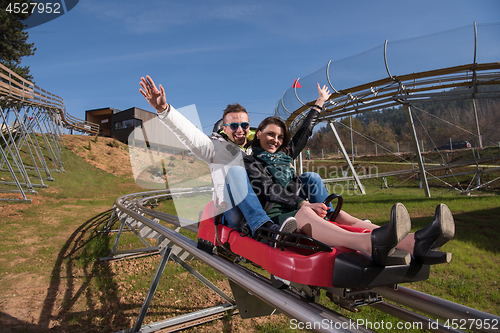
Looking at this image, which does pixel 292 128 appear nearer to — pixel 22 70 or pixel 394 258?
pixel 394 258

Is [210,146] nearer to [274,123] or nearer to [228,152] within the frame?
[228,152]

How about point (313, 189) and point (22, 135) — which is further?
point (22, 135)

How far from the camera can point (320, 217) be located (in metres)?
1.62

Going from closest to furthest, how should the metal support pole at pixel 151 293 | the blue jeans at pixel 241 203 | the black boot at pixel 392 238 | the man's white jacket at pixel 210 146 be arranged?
the black boot at pixel 392 238 < the blue jeans at pixel 241 203 < the man's white jacket at pixel 210 146 < the metal support pole at pixel 151 293

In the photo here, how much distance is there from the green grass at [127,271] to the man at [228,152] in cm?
218

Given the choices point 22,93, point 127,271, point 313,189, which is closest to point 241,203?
point 313,189

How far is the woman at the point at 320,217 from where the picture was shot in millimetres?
1221

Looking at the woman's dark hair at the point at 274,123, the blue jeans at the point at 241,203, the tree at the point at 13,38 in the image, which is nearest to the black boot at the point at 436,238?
the blue jeans at the point at 241,203

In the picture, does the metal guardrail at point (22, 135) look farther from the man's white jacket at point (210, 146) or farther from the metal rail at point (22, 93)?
the man's white jacket at point (210, 146)

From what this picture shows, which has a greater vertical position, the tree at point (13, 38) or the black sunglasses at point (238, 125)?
the tree at point (13, 38)

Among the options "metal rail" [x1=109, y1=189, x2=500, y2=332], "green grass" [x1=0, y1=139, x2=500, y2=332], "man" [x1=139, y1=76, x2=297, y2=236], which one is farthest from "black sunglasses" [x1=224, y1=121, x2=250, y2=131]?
"green grass" [x1=0, y1=139, x2=500, y2=332]

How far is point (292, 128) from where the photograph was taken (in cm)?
1298

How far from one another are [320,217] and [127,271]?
4776mm

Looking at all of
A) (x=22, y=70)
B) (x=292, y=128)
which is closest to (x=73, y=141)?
(x=22, y=70)
